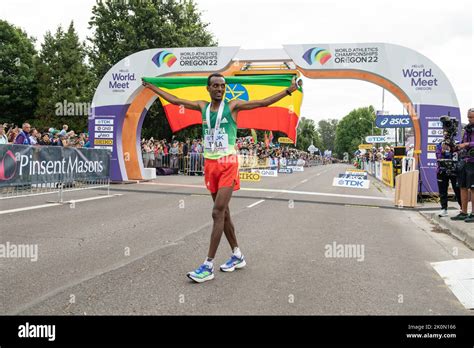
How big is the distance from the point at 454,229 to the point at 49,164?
9.17m

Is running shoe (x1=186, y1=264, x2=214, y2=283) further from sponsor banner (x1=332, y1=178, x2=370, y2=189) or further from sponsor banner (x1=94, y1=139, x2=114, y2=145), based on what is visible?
sponsor banner (x1=94, y1=139, x2=114, y2=145)

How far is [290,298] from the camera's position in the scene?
4.38m

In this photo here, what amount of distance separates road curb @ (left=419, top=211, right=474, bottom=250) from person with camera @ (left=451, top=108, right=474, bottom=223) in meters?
0.31

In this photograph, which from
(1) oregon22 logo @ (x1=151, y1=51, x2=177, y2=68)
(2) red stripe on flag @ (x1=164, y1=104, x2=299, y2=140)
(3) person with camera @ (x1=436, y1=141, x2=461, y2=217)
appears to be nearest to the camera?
(3) person with camera @ (x1=436, y1=141, x2=461, y2=217)

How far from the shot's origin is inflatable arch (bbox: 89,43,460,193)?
49.0 ft

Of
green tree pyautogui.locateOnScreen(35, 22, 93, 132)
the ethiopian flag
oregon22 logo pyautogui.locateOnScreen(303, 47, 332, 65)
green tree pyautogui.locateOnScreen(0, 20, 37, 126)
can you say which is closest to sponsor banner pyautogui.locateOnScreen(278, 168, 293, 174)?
the ethiopian flag

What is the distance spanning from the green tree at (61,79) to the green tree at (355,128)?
89308 mm

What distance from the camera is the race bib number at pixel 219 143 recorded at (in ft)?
17.0

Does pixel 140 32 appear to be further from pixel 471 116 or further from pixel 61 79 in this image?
pixel 471 116

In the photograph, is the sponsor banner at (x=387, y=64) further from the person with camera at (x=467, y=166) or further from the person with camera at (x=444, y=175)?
the person with camera at (x=467, y=166)

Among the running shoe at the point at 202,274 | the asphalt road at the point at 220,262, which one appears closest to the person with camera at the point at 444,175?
the asphalt road at the point at 220,262
